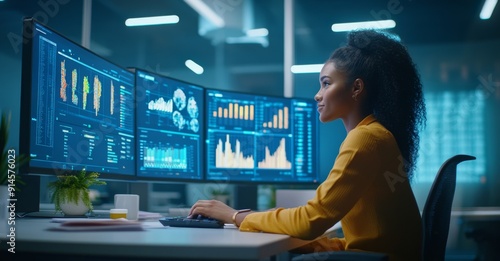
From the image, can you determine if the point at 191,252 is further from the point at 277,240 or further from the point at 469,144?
the point at 469,144

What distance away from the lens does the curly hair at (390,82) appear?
1.79 metres

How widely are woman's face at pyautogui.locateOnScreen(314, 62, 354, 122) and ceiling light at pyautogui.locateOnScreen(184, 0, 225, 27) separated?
108 inches

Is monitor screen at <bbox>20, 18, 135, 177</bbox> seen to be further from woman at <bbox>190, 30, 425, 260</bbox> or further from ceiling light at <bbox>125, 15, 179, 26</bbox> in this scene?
ceiling light at <bbox>125, 15, 179, 26</bbox>

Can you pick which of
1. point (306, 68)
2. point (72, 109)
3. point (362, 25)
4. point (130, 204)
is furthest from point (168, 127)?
point (362, 25)

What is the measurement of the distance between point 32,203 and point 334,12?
2.92 meters

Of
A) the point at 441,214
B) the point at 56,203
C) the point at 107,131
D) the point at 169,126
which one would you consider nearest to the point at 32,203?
the point at 56,203

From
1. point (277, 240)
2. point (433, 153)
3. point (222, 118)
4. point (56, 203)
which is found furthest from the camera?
point (433, 153)

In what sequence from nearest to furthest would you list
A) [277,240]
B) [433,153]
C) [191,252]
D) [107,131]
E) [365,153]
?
[191,252], [277,240], [365,153], [107,131], [433,153]

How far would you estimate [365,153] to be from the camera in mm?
1539

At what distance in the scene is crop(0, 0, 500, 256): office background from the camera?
3924mm

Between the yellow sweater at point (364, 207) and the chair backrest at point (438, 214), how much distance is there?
59 mm

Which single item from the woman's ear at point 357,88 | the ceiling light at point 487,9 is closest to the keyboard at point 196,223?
the woman's ear at point 357,88

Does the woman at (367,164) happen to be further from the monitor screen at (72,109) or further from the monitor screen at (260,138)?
the monitor screen at (260,138)

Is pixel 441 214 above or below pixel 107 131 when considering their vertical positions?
below
